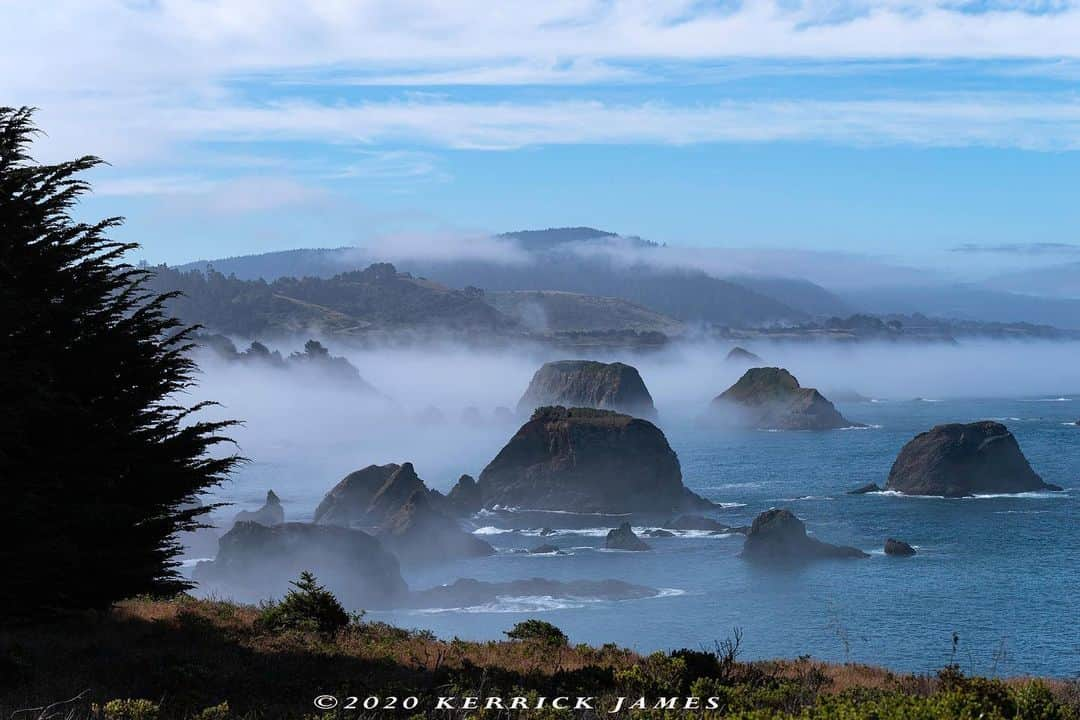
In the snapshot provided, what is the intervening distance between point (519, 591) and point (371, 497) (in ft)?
131

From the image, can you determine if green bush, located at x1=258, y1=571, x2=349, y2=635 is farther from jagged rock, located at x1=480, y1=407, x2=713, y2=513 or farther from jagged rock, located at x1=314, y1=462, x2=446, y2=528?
jagged rock, located at x1=480, y1=407, x2=713, y2=513

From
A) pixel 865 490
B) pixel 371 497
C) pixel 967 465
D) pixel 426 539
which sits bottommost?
pixel 426 539

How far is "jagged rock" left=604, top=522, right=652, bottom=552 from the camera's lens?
106438mm

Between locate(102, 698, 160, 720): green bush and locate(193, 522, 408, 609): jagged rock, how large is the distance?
76.1 m

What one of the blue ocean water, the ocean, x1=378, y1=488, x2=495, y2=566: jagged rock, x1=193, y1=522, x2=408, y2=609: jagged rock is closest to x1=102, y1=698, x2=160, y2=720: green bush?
the blue ocean water

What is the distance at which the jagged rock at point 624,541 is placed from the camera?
10644 centimetres

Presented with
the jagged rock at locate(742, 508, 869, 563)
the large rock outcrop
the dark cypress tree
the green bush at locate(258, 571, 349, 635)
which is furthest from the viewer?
the large rock outcrop

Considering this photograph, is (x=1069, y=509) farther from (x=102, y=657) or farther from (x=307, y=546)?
(x=102, y=657)

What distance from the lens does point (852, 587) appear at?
8488cm

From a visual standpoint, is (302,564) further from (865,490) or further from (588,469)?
(865,490)

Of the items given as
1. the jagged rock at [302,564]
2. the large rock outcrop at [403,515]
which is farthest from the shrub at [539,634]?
the large rock outcrop at [403,515]

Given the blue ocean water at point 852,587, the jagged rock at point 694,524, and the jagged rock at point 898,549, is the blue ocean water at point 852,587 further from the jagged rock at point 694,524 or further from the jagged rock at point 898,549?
the jagged rock at point 694,524

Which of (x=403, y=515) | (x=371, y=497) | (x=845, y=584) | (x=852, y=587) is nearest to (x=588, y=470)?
(x=371, y=497)

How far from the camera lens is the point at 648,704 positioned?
1469cm
